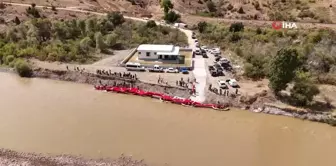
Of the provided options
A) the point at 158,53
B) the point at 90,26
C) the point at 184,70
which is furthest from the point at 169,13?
the point at 184,70

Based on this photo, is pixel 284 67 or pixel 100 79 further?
pixel 100 79

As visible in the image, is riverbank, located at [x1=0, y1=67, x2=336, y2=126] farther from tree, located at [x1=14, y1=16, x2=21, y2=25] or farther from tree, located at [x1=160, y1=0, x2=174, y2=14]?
tree, located at [x1=160, y1=0, x2=174, y2=14]

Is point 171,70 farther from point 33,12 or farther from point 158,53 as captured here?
point 33,12

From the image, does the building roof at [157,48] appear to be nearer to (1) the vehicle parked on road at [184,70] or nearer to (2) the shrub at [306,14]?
(1) the vehicle parked on road at [184,70]

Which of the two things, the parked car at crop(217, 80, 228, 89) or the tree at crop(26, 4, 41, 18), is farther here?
the tree at crop(26, 4, 41, 18)

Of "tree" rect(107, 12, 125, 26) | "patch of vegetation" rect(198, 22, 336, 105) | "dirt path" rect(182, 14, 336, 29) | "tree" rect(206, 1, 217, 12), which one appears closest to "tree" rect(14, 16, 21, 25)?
"tree" rect(107, 12, 125, 26)

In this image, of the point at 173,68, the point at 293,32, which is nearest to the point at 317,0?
the point at 293,32
